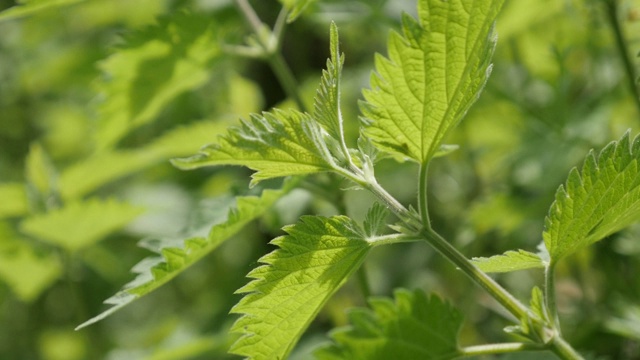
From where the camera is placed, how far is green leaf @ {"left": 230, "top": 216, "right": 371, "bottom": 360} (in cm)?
75

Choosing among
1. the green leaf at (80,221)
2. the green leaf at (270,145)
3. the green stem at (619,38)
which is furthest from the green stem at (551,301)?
the green leaf at (80,221)

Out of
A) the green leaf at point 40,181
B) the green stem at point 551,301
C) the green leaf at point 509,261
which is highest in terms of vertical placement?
the green leaf at point 509,261

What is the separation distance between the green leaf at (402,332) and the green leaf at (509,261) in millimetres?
101

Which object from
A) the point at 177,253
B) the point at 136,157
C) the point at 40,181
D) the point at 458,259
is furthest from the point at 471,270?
the point at 40,181

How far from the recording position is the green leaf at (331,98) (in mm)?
723

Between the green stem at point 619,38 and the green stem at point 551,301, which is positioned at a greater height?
the green stem at point 619,38

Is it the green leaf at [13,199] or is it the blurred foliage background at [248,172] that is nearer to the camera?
the blurred foliage background at [248,172]

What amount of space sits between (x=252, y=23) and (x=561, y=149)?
1.94 feet

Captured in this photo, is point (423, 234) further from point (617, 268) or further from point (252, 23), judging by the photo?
point (617, 268)

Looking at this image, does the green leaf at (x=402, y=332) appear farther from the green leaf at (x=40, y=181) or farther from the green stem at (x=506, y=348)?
the green leaf at (x=40, y=181)

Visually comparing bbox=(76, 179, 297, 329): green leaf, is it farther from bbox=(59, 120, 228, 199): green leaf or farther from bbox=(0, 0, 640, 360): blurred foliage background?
bbox=(59, 120, 228, 199): green leaf

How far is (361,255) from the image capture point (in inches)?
30.4

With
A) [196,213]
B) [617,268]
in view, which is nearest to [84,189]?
[196,213]

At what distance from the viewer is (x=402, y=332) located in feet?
2.91
